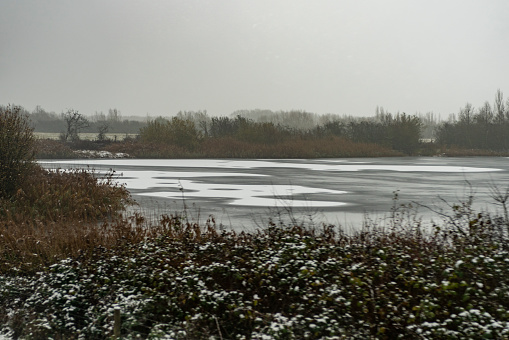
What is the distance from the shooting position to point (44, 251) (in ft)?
30.6

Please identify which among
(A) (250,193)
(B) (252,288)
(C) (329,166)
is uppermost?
(C) (329,166)

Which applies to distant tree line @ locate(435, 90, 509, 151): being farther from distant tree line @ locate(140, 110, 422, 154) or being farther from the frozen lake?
the frozen lake

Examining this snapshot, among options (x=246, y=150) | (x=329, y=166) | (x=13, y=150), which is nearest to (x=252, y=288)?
(x=13, y=150)

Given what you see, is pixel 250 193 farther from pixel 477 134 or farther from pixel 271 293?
pixel 477 134

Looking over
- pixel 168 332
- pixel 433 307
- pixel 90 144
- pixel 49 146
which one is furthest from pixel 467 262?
pixel 90 144

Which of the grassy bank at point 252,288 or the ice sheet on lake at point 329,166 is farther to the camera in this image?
the ice sheet on lake at point 329,166

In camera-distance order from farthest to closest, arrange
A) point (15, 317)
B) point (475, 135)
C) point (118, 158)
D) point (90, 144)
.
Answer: point (475, 135) < point (90, 144) < point (118, 158) < point (15, 317)

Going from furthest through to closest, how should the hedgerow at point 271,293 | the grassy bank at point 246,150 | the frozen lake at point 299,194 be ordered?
the grassy bank at point 246,150, the frozen lake at point 299,194, the hedgerow at point 271,293

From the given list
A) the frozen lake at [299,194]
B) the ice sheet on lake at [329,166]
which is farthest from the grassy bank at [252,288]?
the ice sheet on lake at [329,166]

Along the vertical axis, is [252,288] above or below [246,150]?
below

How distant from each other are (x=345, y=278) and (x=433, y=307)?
1.48m

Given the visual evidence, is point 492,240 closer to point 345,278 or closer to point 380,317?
point 345,278

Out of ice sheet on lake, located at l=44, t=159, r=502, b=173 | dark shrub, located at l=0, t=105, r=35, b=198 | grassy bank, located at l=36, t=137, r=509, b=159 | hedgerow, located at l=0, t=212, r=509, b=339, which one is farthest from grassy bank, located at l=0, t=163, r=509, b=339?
grassy bank, located at l=36, t=137, r=509, b=159

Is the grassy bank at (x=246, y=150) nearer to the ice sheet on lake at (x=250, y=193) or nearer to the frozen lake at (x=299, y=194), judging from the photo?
the frozen lake at (x=299, y=194)
